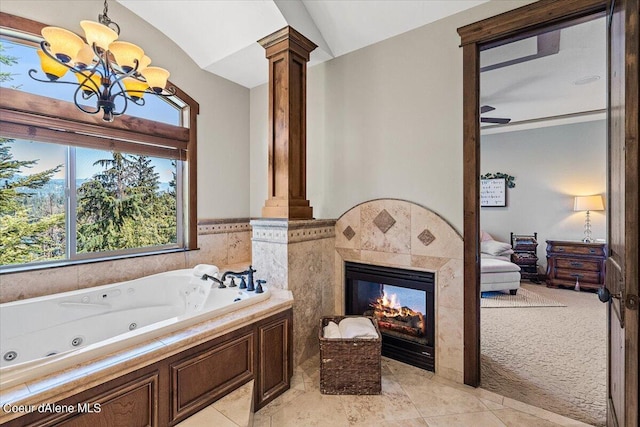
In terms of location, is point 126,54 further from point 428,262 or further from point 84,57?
point 428,262

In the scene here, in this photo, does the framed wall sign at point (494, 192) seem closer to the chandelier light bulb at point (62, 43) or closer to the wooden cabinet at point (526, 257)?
the wooden cabinet at point (526, 257)

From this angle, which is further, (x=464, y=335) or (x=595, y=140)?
(x=595, y=140)

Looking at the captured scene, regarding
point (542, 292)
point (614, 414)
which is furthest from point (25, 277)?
point (542, 292)

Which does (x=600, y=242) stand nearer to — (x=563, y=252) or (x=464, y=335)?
(x=563, y=252)

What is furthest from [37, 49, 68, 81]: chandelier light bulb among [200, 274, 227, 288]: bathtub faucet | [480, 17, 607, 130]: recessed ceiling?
[480, 17, 607, 130]: recessed ceiling

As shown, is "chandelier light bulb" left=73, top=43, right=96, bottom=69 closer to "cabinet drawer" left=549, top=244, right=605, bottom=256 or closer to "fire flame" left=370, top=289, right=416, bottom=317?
"fire flame" left=370, top=289, right=416, bottom=317

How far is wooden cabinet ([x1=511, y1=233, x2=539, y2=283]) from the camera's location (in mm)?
5066

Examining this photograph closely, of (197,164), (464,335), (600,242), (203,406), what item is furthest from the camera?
(600,242)

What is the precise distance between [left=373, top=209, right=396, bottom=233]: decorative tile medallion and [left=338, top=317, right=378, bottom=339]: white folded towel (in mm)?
816

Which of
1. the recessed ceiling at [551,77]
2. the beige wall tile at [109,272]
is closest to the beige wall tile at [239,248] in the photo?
the beige wall tile at [109,272]

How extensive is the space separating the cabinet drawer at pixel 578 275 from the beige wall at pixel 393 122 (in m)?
3.85

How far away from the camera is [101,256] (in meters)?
2.63

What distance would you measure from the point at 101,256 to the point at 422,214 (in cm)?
288

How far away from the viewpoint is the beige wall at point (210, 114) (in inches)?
106
